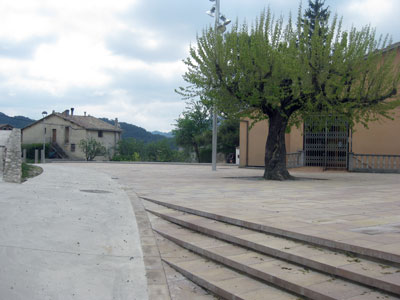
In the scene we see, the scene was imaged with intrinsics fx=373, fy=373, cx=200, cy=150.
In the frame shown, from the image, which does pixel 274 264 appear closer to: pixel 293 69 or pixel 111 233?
pixel 111 233

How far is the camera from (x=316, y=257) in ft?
12.7

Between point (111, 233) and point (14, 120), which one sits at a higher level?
point (14, 120)

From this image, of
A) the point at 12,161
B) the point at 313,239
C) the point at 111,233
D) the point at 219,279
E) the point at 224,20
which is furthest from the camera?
the point at 224,20

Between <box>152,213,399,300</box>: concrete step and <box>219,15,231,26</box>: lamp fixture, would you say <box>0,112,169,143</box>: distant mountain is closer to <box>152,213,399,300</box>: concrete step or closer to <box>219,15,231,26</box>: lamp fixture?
<box>219,15,231,26</box>: lamp fixture

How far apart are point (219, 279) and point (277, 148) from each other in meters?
10.9

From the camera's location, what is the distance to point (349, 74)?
12.7m

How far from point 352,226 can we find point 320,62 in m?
8.50

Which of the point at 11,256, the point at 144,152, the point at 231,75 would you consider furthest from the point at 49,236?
the point at 144,152

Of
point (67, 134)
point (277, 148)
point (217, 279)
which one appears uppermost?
point (67, 134)

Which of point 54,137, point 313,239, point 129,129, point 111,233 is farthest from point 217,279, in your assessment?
point 129,129

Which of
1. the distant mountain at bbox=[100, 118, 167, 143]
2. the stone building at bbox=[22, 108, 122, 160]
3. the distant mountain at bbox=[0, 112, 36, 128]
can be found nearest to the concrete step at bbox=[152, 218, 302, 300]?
the stone building at bbox=[22, 108, 122, 160]

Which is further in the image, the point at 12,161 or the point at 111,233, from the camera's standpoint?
the point at 12,161

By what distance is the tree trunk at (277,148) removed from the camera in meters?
14.4

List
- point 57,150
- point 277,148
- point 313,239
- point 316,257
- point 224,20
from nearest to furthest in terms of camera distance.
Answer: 1. point 316,257
2. point 313,239
3. point 277,148
4. point 224,20
5. point 57,150
